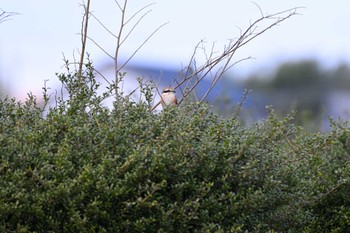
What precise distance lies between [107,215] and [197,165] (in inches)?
25.1

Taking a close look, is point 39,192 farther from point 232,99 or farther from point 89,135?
point 232,99

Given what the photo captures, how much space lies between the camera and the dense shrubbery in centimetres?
440

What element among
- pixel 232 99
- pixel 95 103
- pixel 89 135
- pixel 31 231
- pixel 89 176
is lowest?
pixel 31 231

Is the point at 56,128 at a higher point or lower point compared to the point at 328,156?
lower

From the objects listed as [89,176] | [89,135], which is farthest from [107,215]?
[89,135]

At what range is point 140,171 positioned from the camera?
14.5 feet

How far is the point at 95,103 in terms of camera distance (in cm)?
509

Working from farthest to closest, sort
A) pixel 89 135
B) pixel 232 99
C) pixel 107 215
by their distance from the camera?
1. pixel 232 99
2. pixel 89 135
3. pixel 107 215

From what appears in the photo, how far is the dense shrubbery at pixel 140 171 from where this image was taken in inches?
173

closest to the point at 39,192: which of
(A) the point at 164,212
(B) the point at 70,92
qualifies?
(A) the point at 164,212

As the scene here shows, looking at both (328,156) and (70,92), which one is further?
(328,156)

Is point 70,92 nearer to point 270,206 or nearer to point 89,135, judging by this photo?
point 89,135

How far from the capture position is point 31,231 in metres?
4.45

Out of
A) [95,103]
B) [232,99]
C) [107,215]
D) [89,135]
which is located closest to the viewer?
[107,215]
